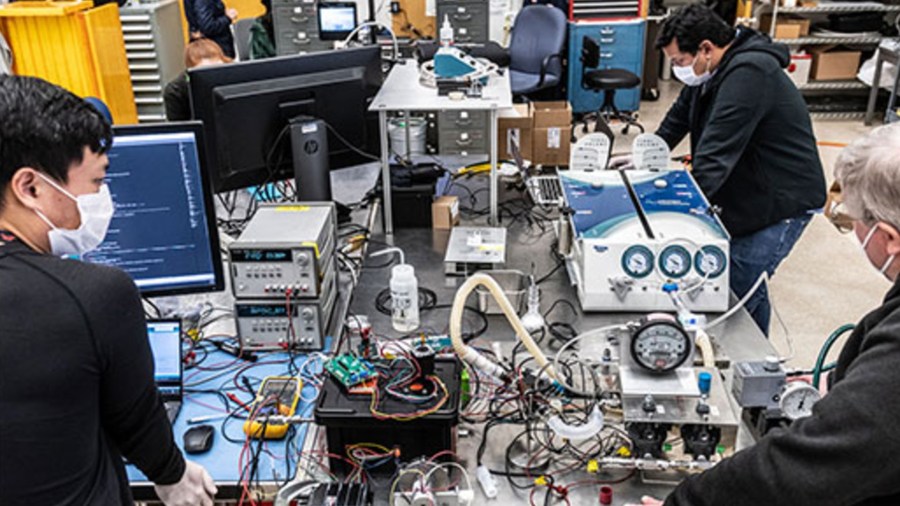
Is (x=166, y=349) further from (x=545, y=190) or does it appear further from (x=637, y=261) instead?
(x=545, y=190)

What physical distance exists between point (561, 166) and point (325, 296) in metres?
1.67

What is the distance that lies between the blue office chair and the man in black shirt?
449cm

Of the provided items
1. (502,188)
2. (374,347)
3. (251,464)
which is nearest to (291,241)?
(374,347)

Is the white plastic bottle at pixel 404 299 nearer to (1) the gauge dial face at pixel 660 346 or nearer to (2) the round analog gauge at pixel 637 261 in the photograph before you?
(2) the round analog gauge at pixel 637 261

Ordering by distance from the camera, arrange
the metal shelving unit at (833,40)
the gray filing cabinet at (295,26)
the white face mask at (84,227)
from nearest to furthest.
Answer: the white face mask at (84,227) < the gray filing cabinet at (295,26) < the metal shelving unit at (833,40)

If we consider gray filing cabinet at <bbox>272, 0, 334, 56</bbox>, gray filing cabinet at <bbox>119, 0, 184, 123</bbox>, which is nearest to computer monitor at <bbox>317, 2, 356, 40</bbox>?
gray filing cabinet at <bbox>272, 0, 334, 56</bbox>

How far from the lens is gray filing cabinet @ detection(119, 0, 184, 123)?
16.1 feet

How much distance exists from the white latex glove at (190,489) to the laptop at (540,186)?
1570 mm

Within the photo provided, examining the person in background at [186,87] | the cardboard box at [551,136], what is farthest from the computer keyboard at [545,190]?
the person in background at [186,87]

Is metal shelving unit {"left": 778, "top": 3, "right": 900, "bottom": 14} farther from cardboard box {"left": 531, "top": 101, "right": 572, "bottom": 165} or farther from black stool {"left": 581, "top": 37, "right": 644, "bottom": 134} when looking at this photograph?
cardboard box {"left": 531, "top": 101, "right": 572, "bottom": 165}

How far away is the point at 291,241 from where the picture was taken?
177 cm

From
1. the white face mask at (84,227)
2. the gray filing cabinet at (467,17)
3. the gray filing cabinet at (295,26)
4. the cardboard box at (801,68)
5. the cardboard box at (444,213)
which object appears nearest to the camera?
the white face mask at (84,227)

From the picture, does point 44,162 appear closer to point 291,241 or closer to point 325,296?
point 291,241

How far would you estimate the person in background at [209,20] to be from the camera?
5215mm
